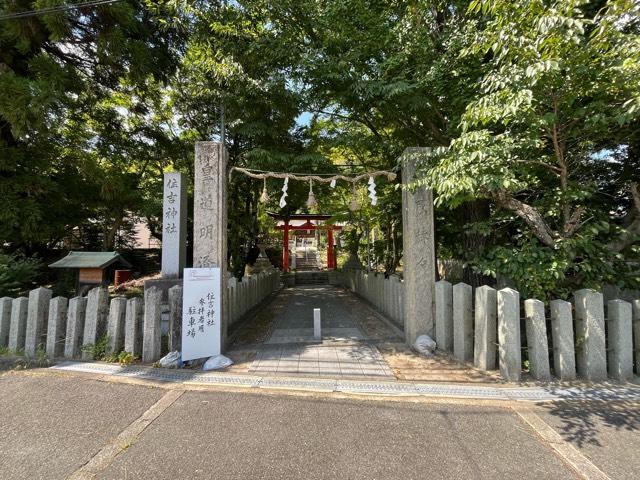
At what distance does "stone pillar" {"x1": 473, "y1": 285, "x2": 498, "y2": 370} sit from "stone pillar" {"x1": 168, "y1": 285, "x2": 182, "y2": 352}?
441 cm

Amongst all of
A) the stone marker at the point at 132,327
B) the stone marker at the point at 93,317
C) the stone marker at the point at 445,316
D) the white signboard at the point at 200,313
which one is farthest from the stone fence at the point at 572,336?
the stone marker at the point at 93,317

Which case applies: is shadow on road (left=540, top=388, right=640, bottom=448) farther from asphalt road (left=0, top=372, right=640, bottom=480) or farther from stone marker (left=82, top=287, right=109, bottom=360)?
stone marker (left=82, top=287, right=109, bottom=360)

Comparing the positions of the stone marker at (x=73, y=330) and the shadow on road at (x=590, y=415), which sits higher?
the stone marker at (x=73, y=330)

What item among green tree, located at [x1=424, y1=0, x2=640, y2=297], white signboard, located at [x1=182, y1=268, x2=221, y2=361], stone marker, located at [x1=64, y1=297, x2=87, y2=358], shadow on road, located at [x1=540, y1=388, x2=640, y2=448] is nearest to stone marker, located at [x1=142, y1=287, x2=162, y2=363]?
white signboard, located at [x1=182, y1=268, x2=221, y2=361]

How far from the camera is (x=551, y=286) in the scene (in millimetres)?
4289

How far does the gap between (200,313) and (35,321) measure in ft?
9.00

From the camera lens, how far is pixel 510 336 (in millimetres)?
3904

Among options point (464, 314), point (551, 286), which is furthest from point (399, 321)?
point (551, 286)

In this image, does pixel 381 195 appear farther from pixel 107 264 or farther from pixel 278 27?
pixel 107 264

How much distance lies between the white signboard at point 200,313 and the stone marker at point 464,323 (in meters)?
3.66

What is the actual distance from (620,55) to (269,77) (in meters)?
6.26

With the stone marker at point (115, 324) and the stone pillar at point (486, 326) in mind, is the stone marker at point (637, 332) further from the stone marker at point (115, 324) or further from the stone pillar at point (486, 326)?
the stone marker at point (115, 324)

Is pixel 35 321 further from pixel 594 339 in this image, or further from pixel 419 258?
pixel 594 339

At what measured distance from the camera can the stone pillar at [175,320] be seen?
15.3 feet
